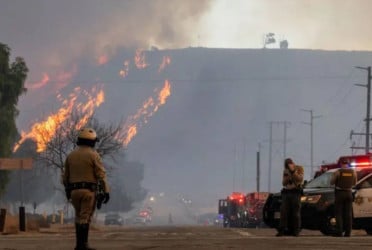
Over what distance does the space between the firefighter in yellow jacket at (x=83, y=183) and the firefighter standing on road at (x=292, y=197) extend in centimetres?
727

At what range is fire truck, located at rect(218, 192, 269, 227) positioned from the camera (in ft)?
164

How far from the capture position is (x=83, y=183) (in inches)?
411

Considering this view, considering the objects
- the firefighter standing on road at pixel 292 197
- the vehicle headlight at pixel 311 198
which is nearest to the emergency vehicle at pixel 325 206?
the vehicle headlight at pixel 311 198

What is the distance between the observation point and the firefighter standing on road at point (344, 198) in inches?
682

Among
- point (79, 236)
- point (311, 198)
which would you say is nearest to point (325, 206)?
point (311, 198)

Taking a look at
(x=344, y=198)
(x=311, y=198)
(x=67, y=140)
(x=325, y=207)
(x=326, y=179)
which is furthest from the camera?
(x=67, y=140)

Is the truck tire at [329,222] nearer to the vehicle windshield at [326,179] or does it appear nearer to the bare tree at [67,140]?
the vehicle windshield at [326,179]

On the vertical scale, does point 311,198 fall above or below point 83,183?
below

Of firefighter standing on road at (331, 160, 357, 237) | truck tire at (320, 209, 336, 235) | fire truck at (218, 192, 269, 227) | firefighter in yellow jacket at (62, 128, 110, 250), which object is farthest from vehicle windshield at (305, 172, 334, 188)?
fire truck at (218, 192, 269, 227)

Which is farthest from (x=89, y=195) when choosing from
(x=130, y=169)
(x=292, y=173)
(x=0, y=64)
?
(x=130, y=169)

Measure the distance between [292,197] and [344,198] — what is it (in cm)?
129

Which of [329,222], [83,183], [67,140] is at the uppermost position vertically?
[67,140]

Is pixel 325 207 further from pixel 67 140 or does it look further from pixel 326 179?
pixel 67 140

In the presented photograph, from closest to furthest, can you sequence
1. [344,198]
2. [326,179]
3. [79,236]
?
[79,236]
[344,198]
[326,179]
